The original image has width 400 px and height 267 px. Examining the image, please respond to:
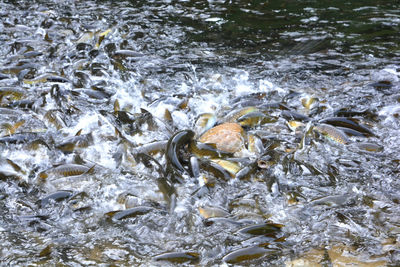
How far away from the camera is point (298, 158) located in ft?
12.1

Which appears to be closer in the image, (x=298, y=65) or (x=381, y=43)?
(x=298, y=65)

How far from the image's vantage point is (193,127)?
4.25 meters

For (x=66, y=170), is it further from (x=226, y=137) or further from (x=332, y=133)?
(x=332, y=133)

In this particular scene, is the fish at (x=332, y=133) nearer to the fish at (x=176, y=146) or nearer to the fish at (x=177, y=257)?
the fish at (x=176, y=146)

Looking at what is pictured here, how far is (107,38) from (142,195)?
3.95 metres

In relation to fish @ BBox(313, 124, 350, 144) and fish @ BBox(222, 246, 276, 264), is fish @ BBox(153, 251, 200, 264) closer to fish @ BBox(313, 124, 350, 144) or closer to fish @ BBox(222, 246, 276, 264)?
fish @ BBox(222, 246, 276, 264)

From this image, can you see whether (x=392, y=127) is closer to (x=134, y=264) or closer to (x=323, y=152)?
(x=323, y=152)

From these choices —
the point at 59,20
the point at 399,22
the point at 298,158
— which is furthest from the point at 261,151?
the point at 59,20

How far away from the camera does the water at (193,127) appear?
2781 mm

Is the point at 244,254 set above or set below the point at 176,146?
below

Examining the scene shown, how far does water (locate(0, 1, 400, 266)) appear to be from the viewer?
278cm

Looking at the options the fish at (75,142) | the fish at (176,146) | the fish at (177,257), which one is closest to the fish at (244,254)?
the fish at (177,257)

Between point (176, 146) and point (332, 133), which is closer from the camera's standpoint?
point (176, 146)

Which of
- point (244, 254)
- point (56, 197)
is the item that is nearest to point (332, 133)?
point (244, 254)
